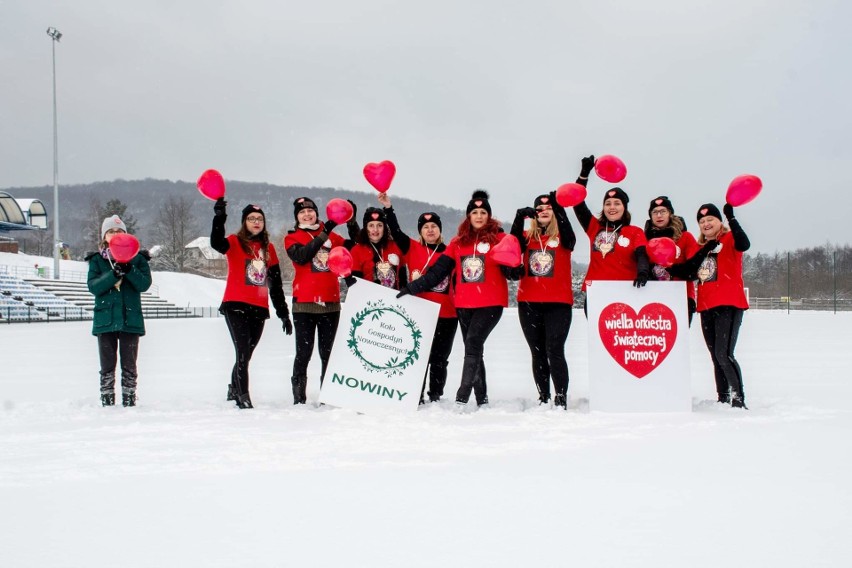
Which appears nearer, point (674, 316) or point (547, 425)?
point (547, 425)

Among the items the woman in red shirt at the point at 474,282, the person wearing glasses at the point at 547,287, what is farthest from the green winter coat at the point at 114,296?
the person wearing glasses at the point at 547,287

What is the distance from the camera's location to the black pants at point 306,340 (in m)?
4.92

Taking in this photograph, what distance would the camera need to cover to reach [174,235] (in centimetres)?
5956

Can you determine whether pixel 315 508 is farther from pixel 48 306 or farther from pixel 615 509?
pixel 48 306

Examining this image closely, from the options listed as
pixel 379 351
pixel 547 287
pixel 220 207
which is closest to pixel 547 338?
pixel 547 287

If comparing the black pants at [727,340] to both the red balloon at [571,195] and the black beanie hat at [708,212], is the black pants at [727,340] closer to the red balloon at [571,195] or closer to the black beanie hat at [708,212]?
the black beanie hat at [708,212]

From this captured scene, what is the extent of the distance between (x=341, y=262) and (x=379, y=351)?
695 mm

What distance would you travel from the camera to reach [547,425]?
4043mm

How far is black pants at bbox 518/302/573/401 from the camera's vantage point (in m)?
4.72

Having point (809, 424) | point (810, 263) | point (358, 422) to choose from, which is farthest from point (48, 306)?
point (810, 263)

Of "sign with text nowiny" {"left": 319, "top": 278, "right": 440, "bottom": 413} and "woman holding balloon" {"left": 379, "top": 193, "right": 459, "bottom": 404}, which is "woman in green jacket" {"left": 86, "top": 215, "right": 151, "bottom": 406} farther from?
"woman holding balloon" {"left": 379, "top": 193, "right": 459, "bottom": 404}

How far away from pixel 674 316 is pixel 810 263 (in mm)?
69070

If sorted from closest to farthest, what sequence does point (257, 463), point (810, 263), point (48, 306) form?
point (257, 463)
point (48, 306)
point (810, 263)

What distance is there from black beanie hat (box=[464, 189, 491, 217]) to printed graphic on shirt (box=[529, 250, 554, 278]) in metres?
0.46
